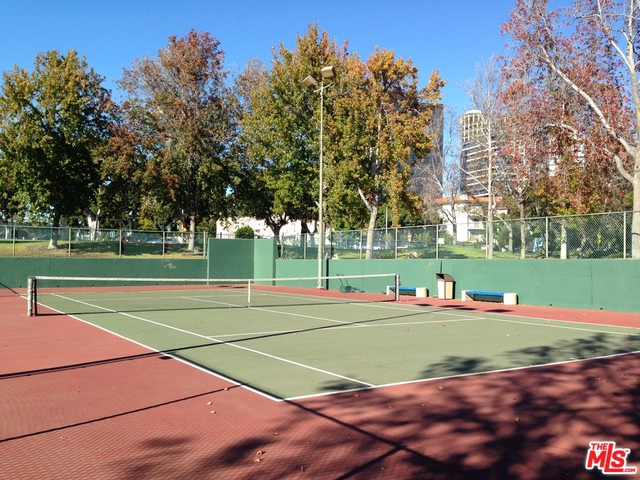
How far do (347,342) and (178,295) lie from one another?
18.2 metres

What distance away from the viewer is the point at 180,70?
44.8 m

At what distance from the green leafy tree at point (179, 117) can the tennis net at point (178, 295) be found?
9722 millimetres

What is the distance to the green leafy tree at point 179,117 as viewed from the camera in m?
44.3

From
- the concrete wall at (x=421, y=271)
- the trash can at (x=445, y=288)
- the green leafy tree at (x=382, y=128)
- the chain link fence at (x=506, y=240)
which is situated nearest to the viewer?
the concrete wall at (x=421, y=271)

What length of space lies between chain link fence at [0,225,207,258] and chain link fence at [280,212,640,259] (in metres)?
11.2

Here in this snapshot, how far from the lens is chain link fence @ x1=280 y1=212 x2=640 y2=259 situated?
20766 mm

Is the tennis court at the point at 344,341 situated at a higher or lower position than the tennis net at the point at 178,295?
higher

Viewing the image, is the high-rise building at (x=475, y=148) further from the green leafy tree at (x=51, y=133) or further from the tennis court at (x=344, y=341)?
the green leafy tree at (x=51, y=133)

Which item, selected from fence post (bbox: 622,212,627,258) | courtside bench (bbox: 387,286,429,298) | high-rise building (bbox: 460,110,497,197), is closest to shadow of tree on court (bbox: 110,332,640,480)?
fence post (bbox: 622,212,627,258)

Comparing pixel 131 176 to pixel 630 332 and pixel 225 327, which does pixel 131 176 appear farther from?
pixel 630 332

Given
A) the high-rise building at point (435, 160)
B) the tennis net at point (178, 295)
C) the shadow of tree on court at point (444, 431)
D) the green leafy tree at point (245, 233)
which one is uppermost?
the high-rise building at point (435, 160)

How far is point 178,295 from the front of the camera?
29156 millimetres

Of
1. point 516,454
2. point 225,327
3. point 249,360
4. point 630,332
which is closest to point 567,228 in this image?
point 630,332

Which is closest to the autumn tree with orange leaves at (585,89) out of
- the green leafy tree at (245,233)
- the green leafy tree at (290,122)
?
the green leafy tree at (290,122)
